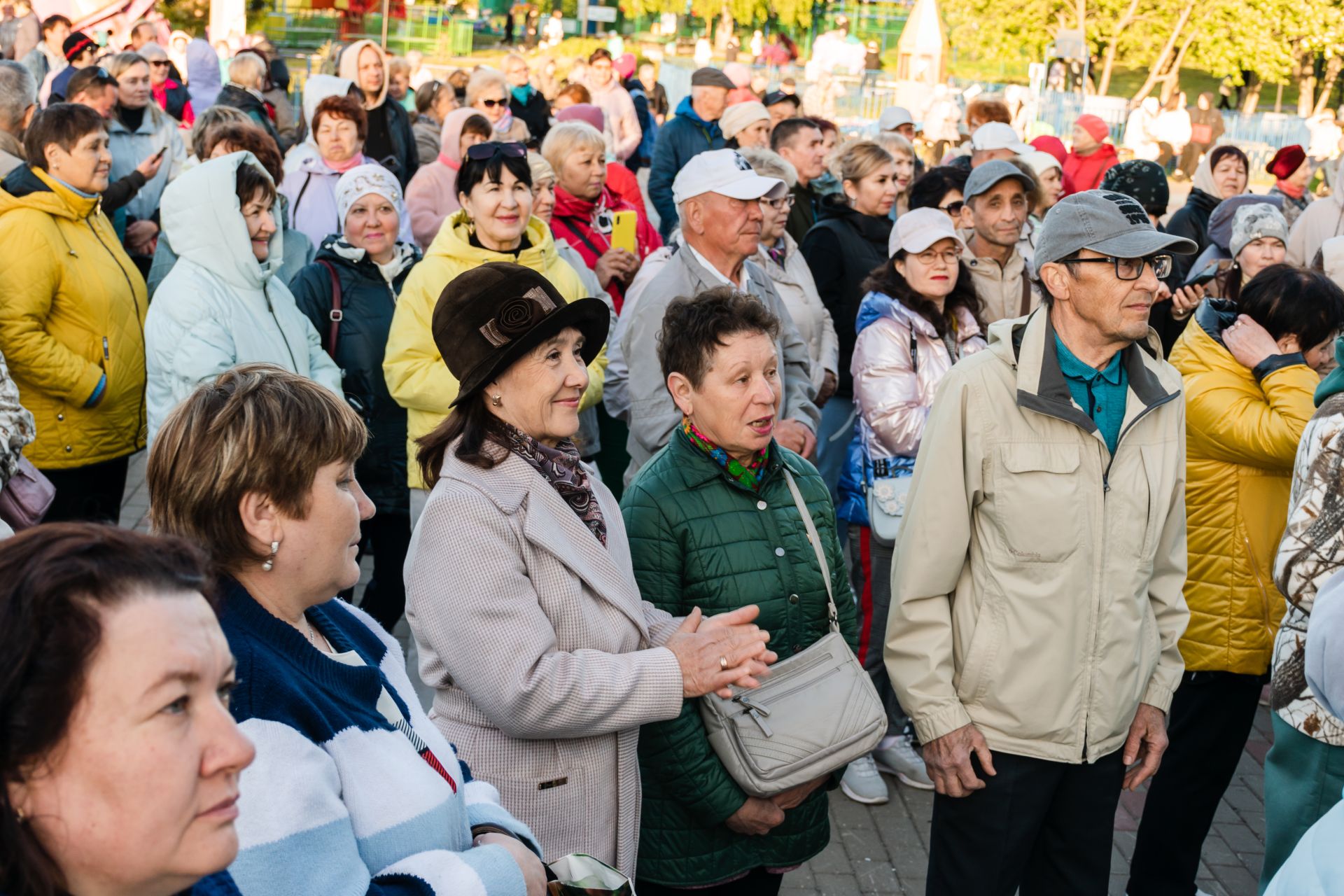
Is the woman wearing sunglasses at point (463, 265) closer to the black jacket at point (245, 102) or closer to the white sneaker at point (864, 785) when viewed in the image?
the white sneaker at point (864, 785)

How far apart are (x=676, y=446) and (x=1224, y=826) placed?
2975mm

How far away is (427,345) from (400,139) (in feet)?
18.2

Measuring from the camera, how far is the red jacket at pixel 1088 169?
33.1 ft

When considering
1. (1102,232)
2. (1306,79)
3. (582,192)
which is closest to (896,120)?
(582,192)

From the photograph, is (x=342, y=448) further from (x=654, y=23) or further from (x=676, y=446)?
(x=654, y=23)

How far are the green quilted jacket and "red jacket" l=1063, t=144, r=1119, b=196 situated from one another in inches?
296

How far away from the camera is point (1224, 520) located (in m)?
4.19

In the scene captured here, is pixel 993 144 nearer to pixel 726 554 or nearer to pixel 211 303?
pixel 211 303

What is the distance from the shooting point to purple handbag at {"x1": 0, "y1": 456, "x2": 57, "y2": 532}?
11.4 feet

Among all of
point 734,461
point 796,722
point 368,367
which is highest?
point 734,461

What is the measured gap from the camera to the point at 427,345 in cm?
491

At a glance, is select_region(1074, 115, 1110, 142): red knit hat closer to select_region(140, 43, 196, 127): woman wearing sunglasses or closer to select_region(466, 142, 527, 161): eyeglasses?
select_region(466, 142, 527, 161): eyeglasses

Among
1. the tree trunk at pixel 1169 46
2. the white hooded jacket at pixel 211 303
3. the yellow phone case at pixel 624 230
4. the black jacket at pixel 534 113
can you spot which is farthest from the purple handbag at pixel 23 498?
the tree trunk at pixel 1169 46

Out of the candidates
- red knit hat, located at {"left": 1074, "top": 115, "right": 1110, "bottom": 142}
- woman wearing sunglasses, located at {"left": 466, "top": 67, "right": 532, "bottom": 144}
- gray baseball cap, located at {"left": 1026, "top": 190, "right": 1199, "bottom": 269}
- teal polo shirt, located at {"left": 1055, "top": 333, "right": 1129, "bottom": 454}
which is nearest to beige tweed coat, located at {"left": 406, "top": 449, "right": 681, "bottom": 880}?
teal polo shirt, located at {"left": 1055, "top": 333, "right": 1129, "bottom": 454}
